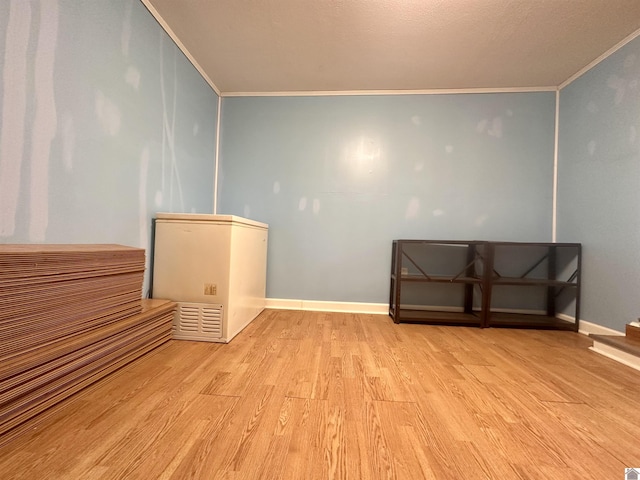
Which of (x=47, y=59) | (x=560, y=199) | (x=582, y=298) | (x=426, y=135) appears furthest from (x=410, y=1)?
(x=582, y=298)

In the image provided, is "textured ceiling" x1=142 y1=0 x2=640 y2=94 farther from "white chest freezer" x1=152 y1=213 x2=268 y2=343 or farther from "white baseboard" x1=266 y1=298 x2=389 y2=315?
"white baseboard" x1=266 y1=298 x2=389 y2=315

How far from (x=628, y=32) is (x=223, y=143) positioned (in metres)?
3.18

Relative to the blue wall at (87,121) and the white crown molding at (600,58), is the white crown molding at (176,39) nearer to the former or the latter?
the blue wall at (87,121)

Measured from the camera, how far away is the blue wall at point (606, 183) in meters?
1.85

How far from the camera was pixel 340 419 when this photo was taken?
98cm

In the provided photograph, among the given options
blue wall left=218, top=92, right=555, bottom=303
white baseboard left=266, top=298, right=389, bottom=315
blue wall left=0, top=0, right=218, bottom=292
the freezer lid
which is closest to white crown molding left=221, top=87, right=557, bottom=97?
blue wall left=218, top=92, right=555, bottom=303

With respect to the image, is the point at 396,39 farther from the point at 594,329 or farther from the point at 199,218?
the point at 594,329

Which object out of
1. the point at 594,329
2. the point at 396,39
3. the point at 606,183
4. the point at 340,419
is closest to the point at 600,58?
the point at 606,183

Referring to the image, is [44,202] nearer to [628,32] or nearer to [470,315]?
[470,315]

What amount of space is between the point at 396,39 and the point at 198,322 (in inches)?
91.5

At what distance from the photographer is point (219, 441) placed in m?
0.85

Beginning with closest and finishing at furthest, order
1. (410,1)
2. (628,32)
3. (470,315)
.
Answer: (410,1) < (628,32) < (470,315)

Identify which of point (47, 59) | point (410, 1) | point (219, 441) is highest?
point (410, 1)

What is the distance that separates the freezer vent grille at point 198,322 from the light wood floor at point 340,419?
2.8 inches
